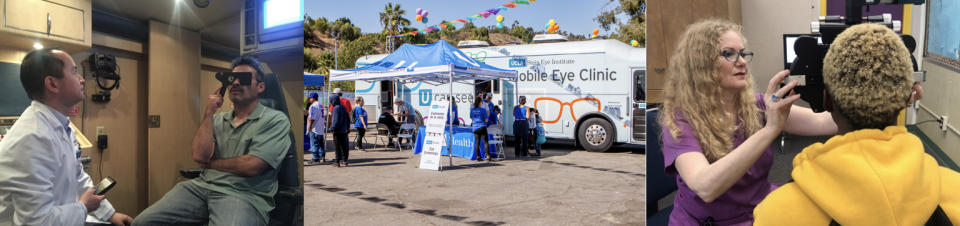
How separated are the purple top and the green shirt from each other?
0.86m

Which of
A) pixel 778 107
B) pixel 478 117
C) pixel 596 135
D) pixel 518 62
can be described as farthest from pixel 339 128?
pixel 778 107

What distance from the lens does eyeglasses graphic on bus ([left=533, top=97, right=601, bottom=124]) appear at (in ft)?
37.0

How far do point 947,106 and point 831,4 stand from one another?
468 millimetres

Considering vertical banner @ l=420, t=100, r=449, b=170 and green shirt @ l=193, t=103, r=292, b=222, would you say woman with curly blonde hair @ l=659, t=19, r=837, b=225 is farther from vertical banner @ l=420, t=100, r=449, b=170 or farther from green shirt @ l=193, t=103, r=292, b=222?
vertical banner @ l=420, t=100, r=449, b=170

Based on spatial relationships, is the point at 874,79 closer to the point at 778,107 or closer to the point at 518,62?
the point at 778,107

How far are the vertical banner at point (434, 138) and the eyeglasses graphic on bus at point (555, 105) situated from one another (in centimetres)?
343

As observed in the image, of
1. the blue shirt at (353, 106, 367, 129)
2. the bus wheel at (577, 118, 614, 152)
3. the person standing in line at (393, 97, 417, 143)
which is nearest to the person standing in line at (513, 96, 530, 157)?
the bus wheel at (577, 118, 614, 152)

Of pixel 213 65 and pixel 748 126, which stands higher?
pixel 213 65

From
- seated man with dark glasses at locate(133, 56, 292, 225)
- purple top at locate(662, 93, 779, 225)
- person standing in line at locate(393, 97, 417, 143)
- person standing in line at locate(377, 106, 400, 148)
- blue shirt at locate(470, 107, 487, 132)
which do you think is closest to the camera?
seated man with dark glasses at locate(133, 56, 292, 225)

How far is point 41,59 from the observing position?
72 cm

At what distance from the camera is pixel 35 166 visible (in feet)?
2.40

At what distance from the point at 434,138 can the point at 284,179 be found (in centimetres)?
752

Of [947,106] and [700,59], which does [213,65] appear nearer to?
[700,59]

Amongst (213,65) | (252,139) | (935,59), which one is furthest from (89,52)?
(935,59)
